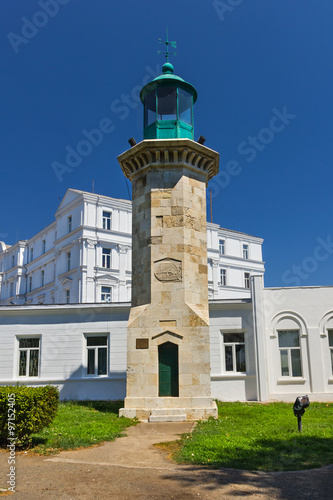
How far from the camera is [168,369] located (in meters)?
14.3

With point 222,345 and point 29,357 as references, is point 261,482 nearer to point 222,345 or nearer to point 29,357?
point 222,345

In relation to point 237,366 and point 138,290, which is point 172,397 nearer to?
point 138,290

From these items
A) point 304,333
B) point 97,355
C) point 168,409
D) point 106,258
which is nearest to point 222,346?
Answer: point 304,333

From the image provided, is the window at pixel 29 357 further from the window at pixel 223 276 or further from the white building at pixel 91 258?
the window at pixel 223 276

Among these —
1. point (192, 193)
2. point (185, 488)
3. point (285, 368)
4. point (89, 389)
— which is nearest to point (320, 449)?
point (185, 488)

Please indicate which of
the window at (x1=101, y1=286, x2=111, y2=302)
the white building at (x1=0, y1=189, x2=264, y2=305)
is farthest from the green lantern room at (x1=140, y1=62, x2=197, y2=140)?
the window at (x1=101, y1=286, x2=111, y2=302)

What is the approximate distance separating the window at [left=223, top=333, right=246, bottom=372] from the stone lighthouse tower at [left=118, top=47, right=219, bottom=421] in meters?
5.39

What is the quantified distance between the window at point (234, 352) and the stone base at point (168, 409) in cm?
583

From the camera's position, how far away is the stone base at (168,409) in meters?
13.5

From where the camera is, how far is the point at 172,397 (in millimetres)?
13984

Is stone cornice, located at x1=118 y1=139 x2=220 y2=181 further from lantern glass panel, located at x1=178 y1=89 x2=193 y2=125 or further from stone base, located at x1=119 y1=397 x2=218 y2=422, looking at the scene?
stone base, located at x1=119 y1=397 x2=218 y2=422

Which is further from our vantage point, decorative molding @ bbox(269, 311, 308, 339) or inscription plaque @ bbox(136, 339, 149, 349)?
decorative molding @ bbox(269, 311, 308, 339)

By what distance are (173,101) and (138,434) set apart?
11.7 meters

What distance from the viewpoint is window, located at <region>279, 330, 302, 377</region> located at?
19625 mm
